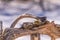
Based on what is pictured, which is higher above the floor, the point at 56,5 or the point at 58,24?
the point at 56,5

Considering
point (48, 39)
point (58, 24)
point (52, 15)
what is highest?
point (52, 15)

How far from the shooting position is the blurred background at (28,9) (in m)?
1.49

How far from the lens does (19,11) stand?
150cm

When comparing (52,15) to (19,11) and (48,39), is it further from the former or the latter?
(19,11)

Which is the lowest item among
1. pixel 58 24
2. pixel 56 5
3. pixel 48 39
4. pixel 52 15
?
pixel 48 39

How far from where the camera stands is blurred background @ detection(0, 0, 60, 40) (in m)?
1.49

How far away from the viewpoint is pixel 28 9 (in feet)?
4.93

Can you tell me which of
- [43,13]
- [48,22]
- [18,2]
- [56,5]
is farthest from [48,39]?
[18,2]

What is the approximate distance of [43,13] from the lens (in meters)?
1.50

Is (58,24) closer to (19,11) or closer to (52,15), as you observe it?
(52,15)

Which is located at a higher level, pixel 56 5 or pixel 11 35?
pixel 56 5

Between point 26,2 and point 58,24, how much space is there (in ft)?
1.53

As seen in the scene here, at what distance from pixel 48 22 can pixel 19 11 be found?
37 centimetres

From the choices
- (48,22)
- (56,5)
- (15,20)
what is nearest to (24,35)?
(15,20)
